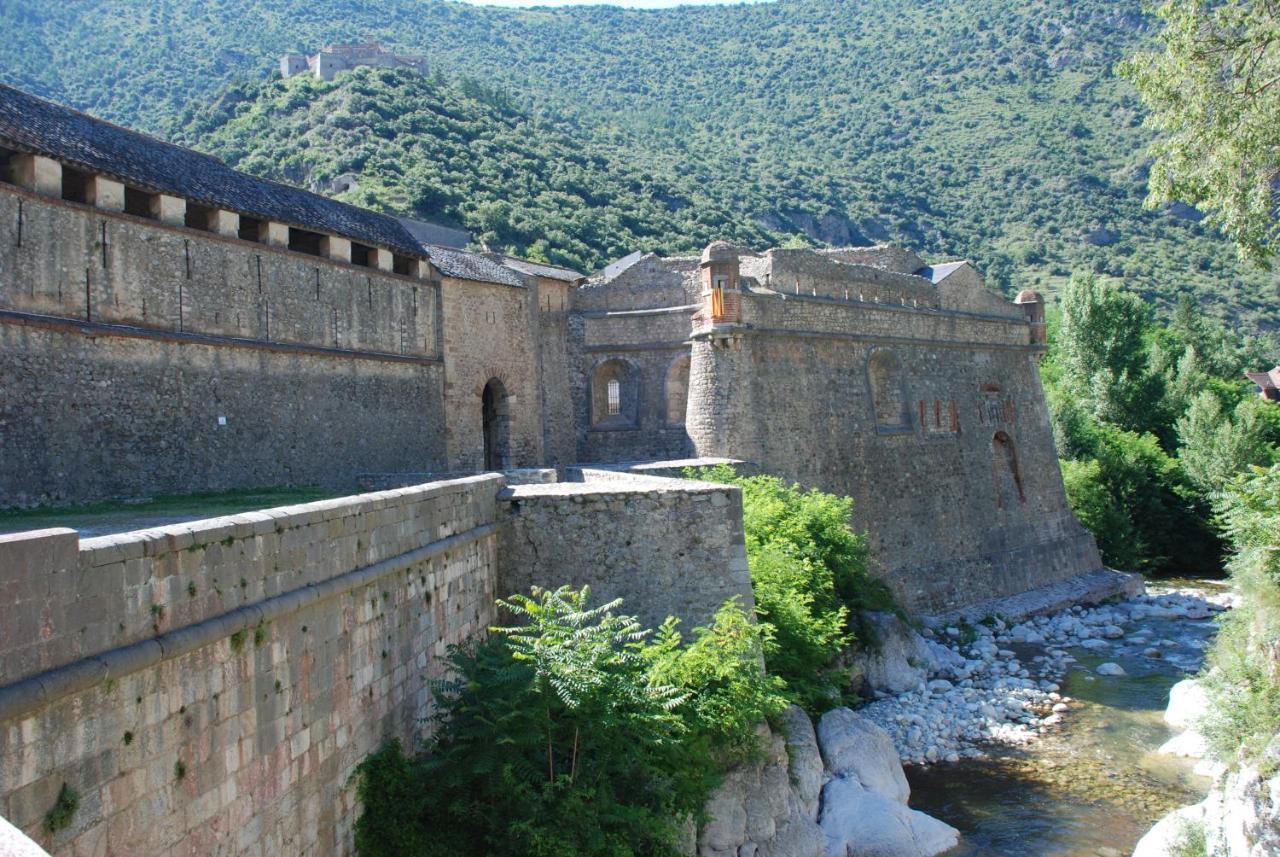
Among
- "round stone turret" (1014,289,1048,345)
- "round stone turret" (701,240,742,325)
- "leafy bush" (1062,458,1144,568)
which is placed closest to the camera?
"round stone turret" (701,240,742,325)

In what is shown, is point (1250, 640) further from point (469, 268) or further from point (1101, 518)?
point (1101, 518)

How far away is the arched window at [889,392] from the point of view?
28.4m

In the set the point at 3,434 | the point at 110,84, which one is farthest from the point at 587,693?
the point at 110,84

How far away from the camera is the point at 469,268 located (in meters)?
25.3

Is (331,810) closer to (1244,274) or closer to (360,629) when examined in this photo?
(360,629)

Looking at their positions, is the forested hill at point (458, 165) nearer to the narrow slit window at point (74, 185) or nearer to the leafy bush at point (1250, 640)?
the narrow slit window at point (74, 185)

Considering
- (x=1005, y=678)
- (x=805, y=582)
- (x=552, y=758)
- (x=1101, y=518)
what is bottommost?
(x=1005, y=678)

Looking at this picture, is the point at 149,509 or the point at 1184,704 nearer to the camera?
the point at 149,509

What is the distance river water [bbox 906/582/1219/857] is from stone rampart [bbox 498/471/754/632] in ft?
17.9

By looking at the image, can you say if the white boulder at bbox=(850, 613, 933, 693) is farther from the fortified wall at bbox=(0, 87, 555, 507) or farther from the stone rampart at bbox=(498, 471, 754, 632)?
the fortified wall at bbox=(0, 87, 555, 507)

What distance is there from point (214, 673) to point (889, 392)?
80.0ft

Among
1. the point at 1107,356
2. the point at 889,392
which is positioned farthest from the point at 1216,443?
the point at 889,392

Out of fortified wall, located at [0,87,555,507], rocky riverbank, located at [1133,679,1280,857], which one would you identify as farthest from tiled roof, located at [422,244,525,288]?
rocky riverbank, located at [1133,679,1280,857]

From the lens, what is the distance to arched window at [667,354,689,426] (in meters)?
25.9
